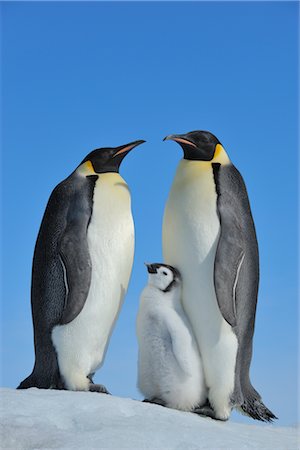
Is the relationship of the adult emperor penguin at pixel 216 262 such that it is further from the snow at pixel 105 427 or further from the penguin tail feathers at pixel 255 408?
the snow at pixel 105 427

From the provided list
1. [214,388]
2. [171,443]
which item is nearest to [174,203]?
[214,388]

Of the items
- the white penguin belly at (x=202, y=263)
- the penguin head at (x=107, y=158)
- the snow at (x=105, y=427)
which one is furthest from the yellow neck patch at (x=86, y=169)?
the snow at (x=105, y=427)

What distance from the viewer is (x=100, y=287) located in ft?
15.9

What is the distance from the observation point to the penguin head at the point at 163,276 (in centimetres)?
476

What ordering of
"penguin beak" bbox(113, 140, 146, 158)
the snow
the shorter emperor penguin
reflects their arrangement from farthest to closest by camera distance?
"penguin beak" bbox(113, 140, 146, 158)
the shorter emperor penguin
the snow

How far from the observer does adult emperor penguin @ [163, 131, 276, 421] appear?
470 cm

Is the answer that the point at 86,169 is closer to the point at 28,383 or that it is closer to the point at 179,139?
the point at 179,139

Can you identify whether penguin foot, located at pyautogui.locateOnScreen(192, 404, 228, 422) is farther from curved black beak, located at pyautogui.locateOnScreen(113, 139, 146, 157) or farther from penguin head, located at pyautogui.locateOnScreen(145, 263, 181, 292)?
curved black beak, located at pyautogui.locateOnScreen(113, 139, 146, 157)

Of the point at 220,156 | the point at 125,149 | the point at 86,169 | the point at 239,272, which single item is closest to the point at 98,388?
the point at 239,272

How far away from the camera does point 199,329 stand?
474 cm

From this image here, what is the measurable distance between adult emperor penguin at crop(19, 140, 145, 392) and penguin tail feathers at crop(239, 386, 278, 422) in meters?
0.97

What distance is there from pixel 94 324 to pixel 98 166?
1131 mm

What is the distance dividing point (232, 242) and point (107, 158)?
1.11m

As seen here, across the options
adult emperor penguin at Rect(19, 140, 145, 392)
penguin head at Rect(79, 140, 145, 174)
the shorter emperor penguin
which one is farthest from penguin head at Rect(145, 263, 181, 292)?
penguin head at Rect(79, 140, 145, 174)
